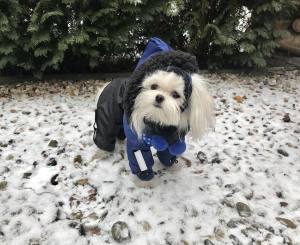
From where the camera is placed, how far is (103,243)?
2578mm

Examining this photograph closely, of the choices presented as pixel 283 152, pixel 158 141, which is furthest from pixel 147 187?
pixel 283 152

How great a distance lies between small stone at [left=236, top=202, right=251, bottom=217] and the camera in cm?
291

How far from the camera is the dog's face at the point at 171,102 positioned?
238cm

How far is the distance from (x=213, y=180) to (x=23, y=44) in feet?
11.1

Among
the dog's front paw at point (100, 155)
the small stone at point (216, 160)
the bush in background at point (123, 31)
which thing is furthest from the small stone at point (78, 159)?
the bush in background at point (123, 31)

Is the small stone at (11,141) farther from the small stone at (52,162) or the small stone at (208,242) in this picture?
the small stone at (208,242)

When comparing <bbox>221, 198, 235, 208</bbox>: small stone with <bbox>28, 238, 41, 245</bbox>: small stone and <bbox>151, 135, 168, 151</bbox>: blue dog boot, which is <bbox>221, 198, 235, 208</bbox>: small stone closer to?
<bbox>151, 135, 168, 151</bbox>: blue dog boot

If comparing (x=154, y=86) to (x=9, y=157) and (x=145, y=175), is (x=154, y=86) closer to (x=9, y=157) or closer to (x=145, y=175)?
(x=145, y=175)

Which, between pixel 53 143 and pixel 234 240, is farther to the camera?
pixel 53 143

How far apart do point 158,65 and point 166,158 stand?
1.14 meters

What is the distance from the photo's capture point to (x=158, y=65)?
240 cm

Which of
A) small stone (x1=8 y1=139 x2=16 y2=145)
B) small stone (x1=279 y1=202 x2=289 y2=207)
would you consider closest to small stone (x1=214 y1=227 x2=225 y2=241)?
small stone (x1=279 y1=202 x2=289 y2=207)

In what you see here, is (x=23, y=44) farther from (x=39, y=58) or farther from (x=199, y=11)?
(x=199, y=11)

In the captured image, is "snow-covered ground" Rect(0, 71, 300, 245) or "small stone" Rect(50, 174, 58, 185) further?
"small stone" Rect(50, 174, 58, 185)
